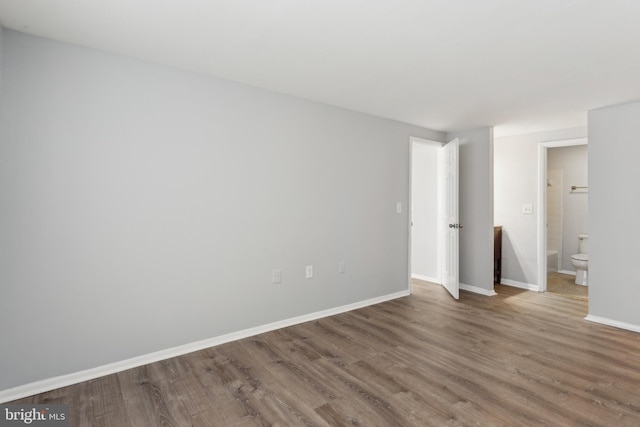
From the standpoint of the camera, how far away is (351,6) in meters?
1.88

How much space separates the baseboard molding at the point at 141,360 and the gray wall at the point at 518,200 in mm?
2998

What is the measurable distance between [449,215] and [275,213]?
8.51ft

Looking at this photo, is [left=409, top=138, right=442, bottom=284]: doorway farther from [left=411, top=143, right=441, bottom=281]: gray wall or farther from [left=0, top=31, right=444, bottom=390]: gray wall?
[left=0, top=31, right=444, bottom=390]: gray wall

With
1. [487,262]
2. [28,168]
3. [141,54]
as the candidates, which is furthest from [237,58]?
[487,262]

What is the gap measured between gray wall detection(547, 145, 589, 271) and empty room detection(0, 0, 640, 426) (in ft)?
7.10

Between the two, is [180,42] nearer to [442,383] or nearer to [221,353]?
[221,353]

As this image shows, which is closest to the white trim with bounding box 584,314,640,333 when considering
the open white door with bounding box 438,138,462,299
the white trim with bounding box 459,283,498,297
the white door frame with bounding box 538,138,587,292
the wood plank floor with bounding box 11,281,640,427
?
the wood plank floor with bounding box 11,281,640,427

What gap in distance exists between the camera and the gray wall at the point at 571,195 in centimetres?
575

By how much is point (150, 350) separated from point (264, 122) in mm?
2159

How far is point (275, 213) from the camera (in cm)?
334

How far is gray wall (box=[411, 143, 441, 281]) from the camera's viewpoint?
529 cm

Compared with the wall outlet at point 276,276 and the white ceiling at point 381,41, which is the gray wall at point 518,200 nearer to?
the white ceiling at point 381,41

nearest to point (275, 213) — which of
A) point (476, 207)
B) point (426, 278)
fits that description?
point (476, 207)

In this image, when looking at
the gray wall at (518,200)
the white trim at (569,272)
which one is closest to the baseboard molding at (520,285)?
the gray wall at (518,200)
